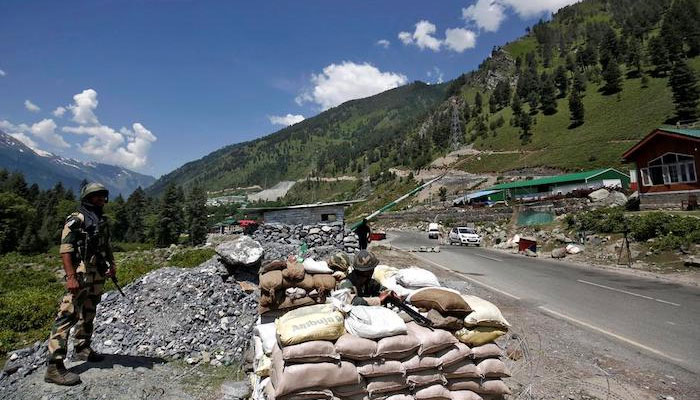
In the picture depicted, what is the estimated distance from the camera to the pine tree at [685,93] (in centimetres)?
5681

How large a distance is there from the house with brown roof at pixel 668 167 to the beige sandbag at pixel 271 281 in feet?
88.2

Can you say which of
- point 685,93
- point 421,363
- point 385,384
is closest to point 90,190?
point 385,384

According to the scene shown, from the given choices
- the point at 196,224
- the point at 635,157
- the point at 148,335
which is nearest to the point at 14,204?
the point at 196,224

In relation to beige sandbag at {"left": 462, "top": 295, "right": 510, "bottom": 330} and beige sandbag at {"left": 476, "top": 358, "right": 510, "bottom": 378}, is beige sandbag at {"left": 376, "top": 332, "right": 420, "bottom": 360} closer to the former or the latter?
beige sandbag at {"left": 462, "top": 295, "right": 510, "bottom": 330}

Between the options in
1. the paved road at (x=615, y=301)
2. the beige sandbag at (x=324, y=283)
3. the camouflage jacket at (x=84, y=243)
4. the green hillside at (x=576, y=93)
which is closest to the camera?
the camouflage jacket at (x=84, y=243)

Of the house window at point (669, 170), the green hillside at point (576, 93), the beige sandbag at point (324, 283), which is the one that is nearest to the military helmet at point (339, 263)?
the beige sandbag at point (324, 283)

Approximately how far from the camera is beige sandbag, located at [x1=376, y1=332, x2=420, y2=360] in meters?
4.11

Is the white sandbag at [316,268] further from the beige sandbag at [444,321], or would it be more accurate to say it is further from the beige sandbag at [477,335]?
the beige sandbag at [477,335]

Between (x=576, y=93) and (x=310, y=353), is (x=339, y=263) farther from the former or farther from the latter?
(x=576, y=93)

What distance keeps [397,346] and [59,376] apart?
4.83m

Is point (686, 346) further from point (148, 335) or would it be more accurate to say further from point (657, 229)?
point (657, 229)

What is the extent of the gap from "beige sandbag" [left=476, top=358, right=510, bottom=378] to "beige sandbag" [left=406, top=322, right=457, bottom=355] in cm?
56

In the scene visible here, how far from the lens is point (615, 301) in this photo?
34.9 feet

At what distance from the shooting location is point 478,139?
103m
